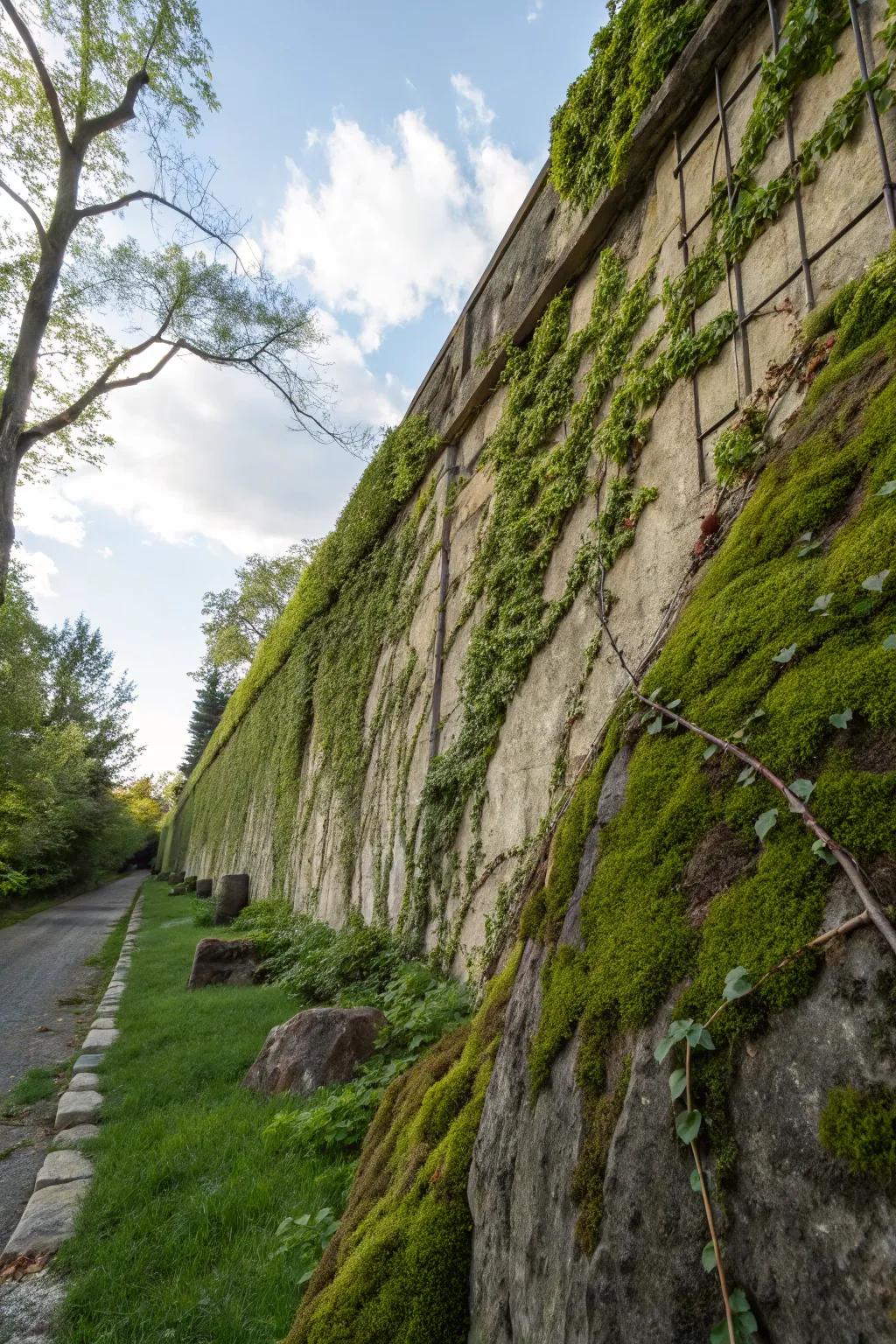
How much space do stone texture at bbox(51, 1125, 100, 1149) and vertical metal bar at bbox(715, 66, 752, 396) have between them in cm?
460

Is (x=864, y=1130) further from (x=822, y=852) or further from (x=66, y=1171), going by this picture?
(x=66, y=1171)

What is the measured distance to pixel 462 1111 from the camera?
178 centimetres

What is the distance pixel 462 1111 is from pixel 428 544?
5.09 m

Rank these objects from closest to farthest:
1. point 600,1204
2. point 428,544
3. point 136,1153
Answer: point 600,1204
point 136,1153
point 428,544

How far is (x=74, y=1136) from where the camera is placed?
10.9 feet

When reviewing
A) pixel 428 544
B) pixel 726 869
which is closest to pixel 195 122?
pixel 428 544

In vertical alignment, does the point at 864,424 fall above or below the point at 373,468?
below

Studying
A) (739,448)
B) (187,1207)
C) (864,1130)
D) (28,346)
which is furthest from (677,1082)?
(28,346)

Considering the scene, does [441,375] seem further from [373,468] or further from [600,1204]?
[600,1204]

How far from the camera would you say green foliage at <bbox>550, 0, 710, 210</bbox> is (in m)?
3.35

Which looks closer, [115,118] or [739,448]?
[739,448]

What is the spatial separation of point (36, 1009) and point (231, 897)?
5221mm

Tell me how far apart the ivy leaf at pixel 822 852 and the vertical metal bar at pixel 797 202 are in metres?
2.30

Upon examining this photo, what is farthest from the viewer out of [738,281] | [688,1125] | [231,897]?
[231,897]
